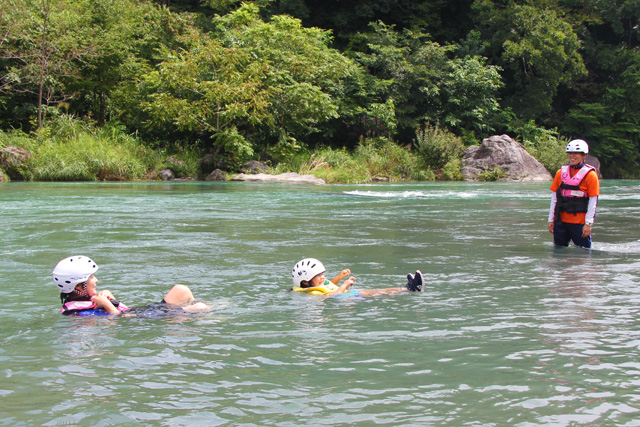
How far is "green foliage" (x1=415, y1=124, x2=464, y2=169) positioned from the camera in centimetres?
3562

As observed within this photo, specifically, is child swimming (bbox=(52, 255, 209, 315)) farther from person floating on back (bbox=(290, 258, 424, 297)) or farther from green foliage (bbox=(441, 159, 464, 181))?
green foliage (bbox=(441, 159, 464, 181))

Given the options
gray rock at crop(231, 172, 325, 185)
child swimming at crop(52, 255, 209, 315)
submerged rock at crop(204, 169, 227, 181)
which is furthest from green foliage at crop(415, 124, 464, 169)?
child swimming at crop(52, 255, 209, 315)

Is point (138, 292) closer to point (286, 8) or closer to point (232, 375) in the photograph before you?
point (232, 375)

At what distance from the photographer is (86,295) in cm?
584

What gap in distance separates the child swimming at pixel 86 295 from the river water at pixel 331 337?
119 millimetres

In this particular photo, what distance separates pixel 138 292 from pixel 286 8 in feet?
127

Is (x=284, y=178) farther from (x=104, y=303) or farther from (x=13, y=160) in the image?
(x=104, y=303)

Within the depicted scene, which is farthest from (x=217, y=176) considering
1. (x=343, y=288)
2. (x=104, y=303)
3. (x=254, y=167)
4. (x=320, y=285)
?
(x=104, y=303)

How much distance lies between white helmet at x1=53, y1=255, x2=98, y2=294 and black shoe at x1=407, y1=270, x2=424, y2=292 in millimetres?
3133

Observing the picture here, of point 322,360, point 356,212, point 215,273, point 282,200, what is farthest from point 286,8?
point 322,360

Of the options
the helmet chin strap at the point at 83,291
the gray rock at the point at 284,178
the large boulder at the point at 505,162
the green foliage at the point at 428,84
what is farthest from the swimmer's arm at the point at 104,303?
the green foliage at the point at 428,84

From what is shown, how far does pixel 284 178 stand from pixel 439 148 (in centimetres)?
1014

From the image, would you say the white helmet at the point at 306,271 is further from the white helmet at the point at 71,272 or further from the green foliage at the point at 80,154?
the green foliage at the point at 80,154

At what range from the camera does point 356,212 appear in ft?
51.6
